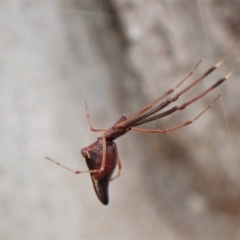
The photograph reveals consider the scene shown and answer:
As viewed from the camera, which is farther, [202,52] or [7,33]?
[7,33]

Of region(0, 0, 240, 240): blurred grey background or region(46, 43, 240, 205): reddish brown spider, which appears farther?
region(0, 0, 240, 240): blurred grey background

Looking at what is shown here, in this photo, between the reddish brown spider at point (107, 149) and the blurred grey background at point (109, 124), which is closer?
the reddish brown spider at point (107, 149)

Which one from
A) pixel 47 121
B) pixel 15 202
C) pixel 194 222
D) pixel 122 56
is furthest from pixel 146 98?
pixel 15 202

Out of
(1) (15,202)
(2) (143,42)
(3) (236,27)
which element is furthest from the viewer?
(1) (15,202)

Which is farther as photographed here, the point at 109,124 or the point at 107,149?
the point at 109,124

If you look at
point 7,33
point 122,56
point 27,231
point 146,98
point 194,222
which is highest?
point 7,33

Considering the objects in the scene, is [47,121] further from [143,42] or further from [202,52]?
[202,52]

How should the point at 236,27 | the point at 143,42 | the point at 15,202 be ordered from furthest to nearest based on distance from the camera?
1. the point at 15,202
2. the point at 143,42
3. the point at 236,27

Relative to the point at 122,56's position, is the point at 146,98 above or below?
below
